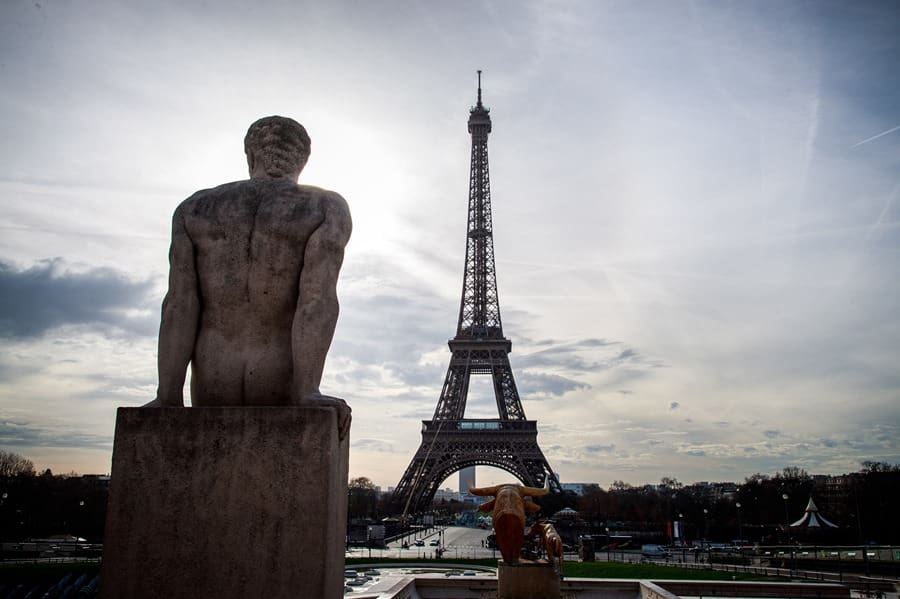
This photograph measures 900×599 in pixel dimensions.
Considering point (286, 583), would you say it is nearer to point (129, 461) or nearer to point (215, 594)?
point (215, 594)

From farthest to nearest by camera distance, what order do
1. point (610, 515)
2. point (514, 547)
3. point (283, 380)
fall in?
point (610, 515), point (514, 547), point (283, 380)

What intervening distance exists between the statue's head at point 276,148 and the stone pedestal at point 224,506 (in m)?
1.62

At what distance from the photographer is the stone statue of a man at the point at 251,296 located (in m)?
3.50

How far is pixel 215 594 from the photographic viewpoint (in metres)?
3.04

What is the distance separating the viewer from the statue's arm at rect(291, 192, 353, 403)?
341 centimetres

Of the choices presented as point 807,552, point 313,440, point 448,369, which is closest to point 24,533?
point 448,369

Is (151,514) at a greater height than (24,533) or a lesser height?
greater

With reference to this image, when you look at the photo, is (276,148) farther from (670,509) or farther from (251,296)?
(670,509)

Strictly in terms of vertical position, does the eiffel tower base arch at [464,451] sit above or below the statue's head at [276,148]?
below

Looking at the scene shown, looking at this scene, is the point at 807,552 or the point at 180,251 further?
the point at 807,552

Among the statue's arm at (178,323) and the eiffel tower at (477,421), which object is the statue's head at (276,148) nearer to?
the statue's arm at (178,323)

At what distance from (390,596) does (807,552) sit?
142ft

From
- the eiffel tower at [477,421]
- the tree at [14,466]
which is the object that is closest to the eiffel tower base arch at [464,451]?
the eiffel tower at [477,421]

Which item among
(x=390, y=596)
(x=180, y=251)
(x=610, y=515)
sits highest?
(x=180, y=251)
